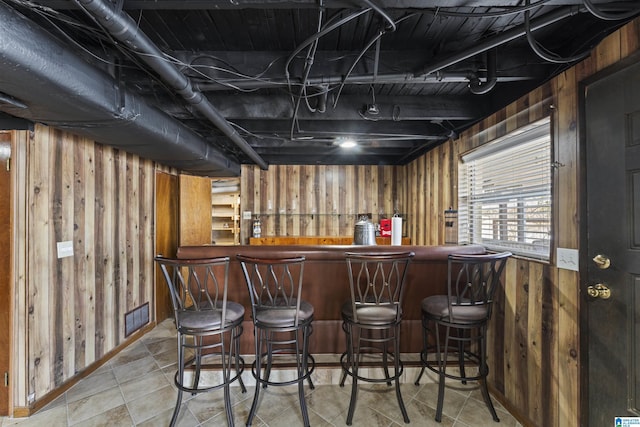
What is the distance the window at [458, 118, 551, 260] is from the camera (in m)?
1.88

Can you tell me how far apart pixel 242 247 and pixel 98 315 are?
172 centimetres

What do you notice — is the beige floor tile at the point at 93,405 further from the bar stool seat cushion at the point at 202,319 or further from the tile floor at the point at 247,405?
the bar stool seat cushion at the point at 202,319

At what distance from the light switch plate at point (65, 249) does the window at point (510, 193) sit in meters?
3.74

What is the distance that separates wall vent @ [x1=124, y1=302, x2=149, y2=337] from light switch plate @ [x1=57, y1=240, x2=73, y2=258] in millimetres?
1049

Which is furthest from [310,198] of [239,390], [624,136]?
[624,136]

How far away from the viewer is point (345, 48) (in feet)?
6.02

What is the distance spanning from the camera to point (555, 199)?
1.73 m

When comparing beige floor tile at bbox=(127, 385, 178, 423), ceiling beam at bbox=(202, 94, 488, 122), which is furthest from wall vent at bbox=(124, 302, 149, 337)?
ceiling beam at bbox=(202, 94, 488, 122)

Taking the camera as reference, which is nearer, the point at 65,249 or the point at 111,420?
the point at 111,420

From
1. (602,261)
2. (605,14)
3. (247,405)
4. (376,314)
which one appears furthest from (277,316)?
(605,14)

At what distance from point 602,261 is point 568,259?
0.19m

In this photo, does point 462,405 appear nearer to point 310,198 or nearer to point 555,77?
point 555,77

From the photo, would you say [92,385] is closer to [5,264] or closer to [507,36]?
[5,264]

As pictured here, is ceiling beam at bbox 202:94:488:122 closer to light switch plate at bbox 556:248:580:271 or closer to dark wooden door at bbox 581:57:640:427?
dark wooden door at bbox 581:57:640:427
